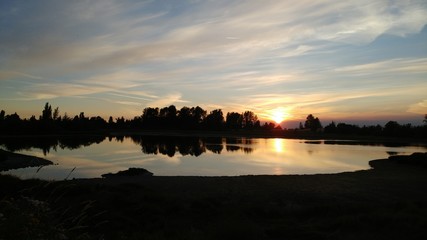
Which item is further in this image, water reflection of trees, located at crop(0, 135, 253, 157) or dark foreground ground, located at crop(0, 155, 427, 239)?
water reflection of trees, located at crop(0, 135, 253, 157)

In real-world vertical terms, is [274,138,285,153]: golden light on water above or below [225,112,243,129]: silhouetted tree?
below

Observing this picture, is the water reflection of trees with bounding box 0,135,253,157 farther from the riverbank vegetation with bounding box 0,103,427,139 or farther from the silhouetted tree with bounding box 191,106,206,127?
the silhouetted tree with bounding box 191,106,206,127

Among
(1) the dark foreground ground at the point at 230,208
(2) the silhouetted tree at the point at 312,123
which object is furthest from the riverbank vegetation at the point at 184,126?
(1) the dark foreground ground at the point at 230,208

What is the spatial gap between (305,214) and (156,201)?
6.98 m

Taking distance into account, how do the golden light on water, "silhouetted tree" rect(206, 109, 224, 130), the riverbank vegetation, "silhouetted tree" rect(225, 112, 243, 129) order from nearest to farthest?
the golden light on water, the riverbank vegetation, "silhouetted tree" rect(206, 109, 224, 130), "silhouetted tree" rect(225, 112, 243, 129)

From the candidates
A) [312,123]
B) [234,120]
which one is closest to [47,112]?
[234,120]

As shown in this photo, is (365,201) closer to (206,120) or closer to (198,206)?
(198,206)

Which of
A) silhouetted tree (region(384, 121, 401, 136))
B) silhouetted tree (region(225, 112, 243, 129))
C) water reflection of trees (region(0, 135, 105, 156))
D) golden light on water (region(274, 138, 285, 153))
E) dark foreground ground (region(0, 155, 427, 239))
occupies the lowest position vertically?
dark foreground ground (region(0, 155, 427, 239))

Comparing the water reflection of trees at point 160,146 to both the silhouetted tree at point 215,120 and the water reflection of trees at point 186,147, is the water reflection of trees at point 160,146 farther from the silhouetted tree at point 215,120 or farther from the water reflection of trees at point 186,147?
the silhouetted tree at point 215,120

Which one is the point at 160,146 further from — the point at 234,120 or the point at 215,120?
the point at 234,120

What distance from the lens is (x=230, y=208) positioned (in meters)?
16.4

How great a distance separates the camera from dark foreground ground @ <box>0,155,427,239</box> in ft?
37.8

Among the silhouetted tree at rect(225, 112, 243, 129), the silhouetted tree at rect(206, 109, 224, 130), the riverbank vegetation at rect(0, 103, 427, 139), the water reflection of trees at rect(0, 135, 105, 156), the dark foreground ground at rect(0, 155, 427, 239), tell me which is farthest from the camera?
the silhouetted tree at rect(225, 112, 243, 129)

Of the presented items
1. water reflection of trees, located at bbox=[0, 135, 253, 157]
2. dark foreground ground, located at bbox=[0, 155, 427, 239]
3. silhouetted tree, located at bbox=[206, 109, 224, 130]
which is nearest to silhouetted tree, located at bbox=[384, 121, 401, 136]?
water reflection of trees, located at bbox=[0, 135, 253, 157]
